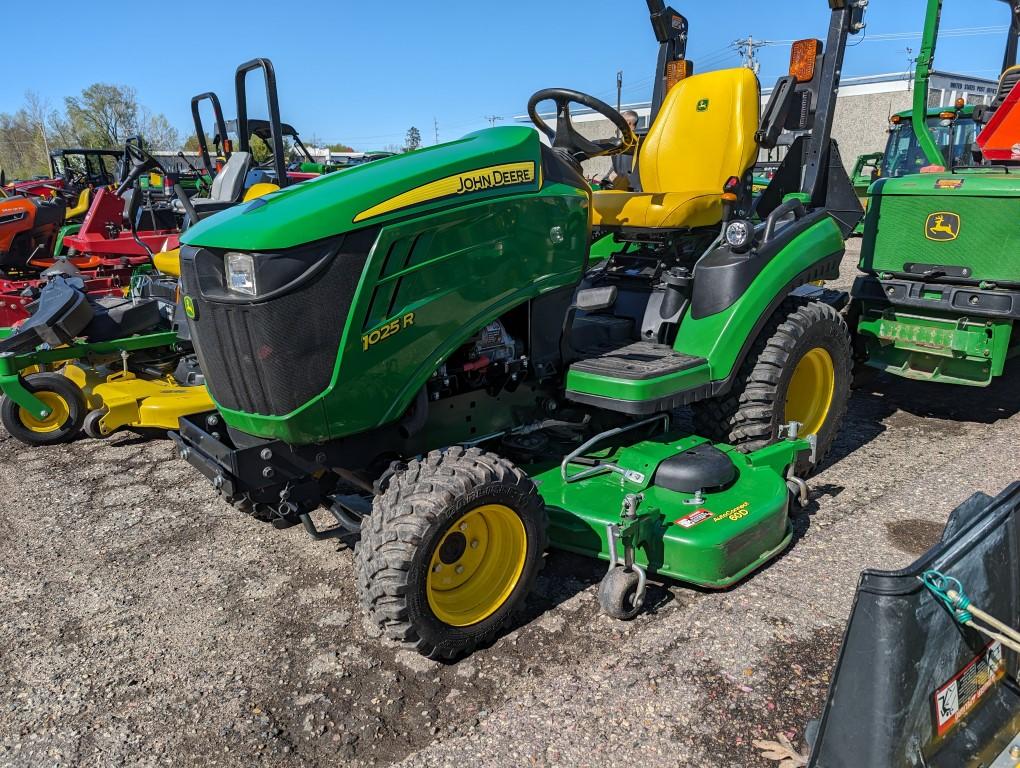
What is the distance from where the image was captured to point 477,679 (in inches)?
101

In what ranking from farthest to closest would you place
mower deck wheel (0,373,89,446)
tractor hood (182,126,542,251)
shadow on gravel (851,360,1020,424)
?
1. shadow on gravel (851,360,1020,424)
2. mower deck wheel (0,373,89,446)
3. tractor hood (182,126,542,251)

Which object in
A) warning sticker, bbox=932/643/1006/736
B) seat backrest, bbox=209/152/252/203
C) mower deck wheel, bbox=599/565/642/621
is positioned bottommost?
mower deck wheel, bbox=599/565/642/621

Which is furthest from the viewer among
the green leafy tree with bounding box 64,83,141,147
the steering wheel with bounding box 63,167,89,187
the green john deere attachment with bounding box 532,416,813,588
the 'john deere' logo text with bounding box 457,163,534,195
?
the green leafy tree with bounding box 64,83,141,147

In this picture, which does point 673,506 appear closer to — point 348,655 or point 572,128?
point 348,655

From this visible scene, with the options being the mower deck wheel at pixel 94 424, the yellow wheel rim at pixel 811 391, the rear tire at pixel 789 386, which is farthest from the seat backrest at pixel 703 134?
the mower deck wheel at pixel 94 424

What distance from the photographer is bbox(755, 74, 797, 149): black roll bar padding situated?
400cm

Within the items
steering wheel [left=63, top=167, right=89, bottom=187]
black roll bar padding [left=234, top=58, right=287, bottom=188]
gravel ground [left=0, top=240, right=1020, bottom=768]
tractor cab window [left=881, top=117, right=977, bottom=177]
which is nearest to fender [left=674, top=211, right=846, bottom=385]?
gravel ground [left=0, top=240, right=1020, bottom=768]

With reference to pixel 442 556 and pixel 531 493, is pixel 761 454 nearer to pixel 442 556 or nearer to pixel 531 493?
pixel 531 493

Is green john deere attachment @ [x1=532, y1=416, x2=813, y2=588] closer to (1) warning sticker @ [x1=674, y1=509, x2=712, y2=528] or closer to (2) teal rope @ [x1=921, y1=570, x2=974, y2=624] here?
(1) warning sticker @ [x1=674, y1=509, x2=712, y2=528]

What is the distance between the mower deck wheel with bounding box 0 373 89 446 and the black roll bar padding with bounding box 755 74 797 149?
4.36 m

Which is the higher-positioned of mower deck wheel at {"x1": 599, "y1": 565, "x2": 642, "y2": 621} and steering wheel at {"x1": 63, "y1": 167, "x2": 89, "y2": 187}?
steering wheel at {"x1": 63, "y1": 167, "x2": 89, "y2": 187}

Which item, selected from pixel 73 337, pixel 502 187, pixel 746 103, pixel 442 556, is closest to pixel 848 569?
pixel 442 556

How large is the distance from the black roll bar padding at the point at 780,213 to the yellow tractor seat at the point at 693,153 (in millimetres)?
273

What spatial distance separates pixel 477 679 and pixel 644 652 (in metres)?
0.56
